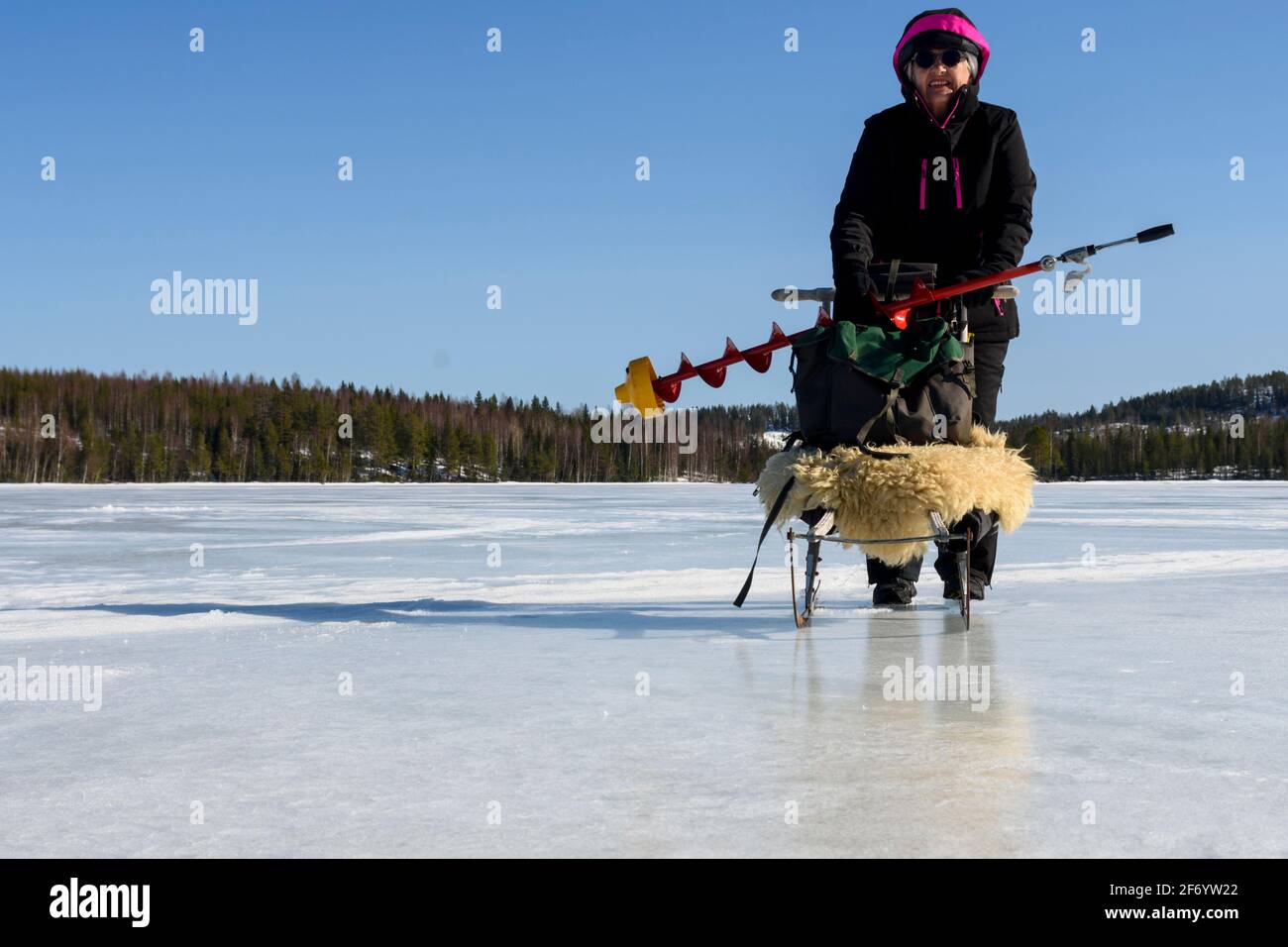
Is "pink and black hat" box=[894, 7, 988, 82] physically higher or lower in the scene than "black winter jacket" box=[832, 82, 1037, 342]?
higher

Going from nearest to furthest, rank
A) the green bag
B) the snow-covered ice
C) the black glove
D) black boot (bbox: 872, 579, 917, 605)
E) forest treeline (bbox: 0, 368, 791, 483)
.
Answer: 1. the snow-covered ice
2. the green bag
3. the black glove
4. black boot (bbox: 872, 579, 917, 605)
5. forest treeline (bbox: 0, 368, 791, 483)

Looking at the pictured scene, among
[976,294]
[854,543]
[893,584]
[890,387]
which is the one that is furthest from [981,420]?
[854,543]

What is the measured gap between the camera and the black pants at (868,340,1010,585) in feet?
15.8

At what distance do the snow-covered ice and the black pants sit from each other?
0.68 feet

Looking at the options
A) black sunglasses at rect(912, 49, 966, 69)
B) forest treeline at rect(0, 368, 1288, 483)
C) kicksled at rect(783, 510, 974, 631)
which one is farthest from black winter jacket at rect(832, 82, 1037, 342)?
forest treeline at rect(0, 368, 1288, 483)

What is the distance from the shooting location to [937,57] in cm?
462

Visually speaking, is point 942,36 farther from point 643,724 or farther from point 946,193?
point 643,724

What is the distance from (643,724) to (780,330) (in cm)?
243

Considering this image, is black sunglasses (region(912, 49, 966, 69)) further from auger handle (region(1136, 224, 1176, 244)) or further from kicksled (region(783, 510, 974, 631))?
kicksled (region(783, 510, 974, 631))

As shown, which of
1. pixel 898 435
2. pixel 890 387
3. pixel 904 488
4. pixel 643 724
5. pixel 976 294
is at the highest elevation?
pixel 976 294
